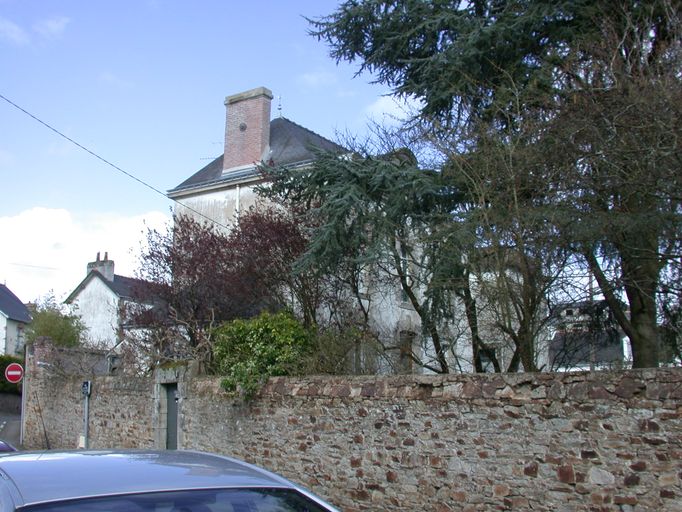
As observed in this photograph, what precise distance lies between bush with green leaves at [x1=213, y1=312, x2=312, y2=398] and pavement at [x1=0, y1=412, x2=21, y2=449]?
43.6 feet

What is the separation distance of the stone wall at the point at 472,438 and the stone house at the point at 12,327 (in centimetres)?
4050

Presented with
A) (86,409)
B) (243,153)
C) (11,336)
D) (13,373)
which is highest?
(243,153)

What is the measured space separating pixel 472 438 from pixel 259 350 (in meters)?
4.90

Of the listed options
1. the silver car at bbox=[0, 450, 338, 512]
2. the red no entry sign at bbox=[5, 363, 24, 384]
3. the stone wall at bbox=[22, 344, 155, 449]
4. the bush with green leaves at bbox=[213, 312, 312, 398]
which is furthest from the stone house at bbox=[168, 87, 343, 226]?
the silver car at bbox=[0, 450, 338, 512]

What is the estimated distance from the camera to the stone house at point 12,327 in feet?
162

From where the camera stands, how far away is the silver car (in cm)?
324

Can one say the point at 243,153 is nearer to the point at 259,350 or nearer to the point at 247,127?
the point at 247,127

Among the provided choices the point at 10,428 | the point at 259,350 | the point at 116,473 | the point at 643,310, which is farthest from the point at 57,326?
the point at 116,473

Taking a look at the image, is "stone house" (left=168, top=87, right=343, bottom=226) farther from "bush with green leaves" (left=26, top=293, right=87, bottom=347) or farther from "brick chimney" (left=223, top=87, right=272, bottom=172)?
"bush with green leaves" (left=26, top=293, right=87, bottom=347)

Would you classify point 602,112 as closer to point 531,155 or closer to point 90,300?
point 531,155

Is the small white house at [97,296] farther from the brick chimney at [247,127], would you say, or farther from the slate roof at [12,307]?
the brick chimney at [247,127]

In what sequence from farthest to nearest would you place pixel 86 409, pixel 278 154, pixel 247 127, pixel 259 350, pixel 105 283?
pixel 105 283 < pixel 247 127 < pixel 278 154 < pixel 86 409 < pixel 259 350

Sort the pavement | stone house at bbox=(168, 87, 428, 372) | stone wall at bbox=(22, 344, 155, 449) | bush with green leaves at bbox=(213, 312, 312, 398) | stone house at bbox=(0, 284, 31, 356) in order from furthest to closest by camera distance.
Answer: stone house at bbox=(0, 284, 31, 356)
stone house at bbox=(168, 87, 428, 372)
the pavement
stone wall at bbox=(22, 344, 155, 449)
bush with green leaves at bbox=(213, 312, 312, 398)

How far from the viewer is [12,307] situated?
5162 centimetres
